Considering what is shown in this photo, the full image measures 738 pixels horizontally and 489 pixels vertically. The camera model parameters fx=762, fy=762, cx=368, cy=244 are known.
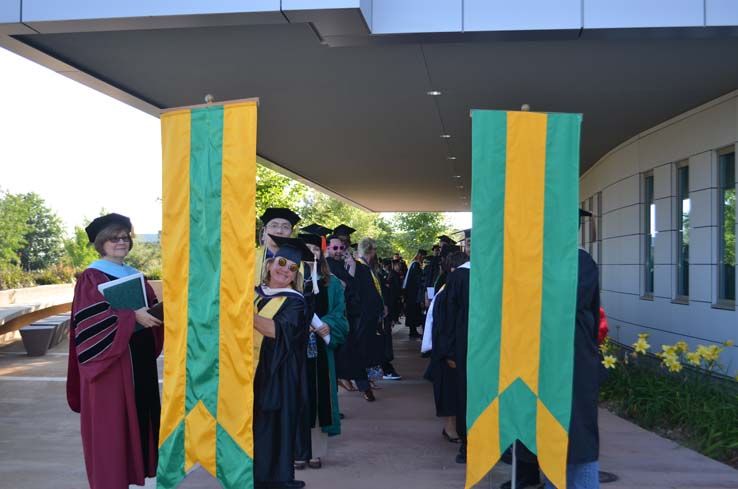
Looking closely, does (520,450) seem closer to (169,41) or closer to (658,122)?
(169,41)

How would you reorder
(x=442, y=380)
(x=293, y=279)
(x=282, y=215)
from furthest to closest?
(x=442, y=380) < (x=282, y=215) < (x=293, y=279)

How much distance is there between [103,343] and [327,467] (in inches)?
93.4

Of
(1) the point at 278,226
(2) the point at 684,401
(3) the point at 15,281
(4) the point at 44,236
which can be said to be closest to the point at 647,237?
(2) the point at 684,401

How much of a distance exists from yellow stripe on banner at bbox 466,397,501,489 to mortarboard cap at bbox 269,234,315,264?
5.12 feet

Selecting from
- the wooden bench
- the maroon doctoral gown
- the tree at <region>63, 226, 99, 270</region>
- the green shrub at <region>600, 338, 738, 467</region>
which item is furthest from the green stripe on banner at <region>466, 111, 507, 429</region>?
the tree at <region>63, 226, 99, 270</region>

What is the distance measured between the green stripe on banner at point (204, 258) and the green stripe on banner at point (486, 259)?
138 cm

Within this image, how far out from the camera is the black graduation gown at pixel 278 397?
15.2ft

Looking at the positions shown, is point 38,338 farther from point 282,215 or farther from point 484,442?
point 484,442

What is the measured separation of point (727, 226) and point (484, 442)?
578cm

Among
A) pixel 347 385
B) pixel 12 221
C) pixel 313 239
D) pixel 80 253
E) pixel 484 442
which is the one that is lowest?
pixel 347 385

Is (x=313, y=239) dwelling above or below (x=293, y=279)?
above

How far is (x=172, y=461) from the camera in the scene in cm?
411

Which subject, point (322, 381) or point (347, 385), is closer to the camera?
point (322, 381)

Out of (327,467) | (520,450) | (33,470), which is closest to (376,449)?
(327,467)
